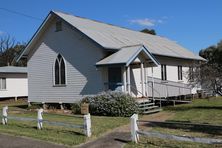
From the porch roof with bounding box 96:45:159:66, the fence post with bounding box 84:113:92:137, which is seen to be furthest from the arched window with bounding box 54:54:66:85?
the fence post with bounding box 84:113:92:137

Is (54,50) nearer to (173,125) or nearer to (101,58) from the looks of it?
(101,58)

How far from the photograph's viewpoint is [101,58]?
70.4 ft

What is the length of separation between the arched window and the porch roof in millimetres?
3937

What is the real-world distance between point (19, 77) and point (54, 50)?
16.7 meters

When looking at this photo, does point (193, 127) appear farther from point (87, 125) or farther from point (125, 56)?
point (125, 56)

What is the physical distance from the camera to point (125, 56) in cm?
2016

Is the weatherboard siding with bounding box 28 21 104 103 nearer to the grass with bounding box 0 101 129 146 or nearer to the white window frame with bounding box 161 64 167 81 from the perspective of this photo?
the grass with bounding box 0 101 129 146

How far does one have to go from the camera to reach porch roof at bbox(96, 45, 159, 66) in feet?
64.4

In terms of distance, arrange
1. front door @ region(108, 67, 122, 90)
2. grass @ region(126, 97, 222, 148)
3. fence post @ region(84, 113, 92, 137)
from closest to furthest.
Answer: grass @ region(126, 97, 222, 148)
fence post @ region(84, 113, 92, 137)
front door @ region(108, 67, 122, 90)

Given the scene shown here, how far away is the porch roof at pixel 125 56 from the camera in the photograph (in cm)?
1964

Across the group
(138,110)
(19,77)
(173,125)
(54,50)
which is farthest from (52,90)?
(19,77)

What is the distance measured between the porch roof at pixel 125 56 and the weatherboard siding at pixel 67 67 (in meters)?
1.00

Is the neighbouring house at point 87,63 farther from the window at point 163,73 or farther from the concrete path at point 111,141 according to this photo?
the concrete path at point 111,141

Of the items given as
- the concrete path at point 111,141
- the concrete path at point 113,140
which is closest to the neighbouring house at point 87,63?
the concrete path at point 113,140
